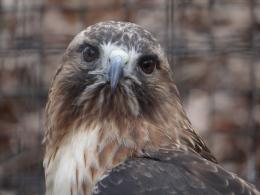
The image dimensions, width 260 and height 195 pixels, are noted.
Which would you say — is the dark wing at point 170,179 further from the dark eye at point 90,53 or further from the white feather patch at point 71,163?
the dark eye at point 90,53

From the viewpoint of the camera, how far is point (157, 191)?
409 cm

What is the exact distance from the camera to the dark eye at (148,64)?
445 cm

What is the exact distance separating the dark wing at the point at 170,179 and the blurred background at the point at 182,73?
2.77m

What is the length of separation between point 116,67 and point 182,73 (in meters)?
3.33

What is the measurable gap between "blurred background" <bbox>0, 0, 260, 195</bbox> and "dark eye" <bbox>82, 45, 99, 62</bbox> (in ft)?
8.13

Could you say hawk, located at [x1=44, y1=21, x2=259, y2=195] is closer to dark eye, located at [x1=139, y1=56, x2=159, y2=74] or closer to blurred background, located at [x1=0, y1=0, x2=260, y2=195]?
dark eye, located at [x1=139, y1=56, x2=159, y2=74]

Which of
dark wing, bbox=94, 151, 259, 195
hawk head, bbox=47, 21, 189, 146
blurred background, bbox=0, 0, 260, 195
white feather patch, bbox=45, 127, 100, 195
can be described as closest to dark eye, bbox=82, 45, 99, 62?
hawk head, bbox=47, 21, 189, 146

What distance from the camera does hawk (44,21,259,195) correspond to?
4.24m

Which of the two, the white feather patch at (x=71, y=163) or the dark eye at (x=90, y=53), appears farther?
the dark eye at (x=90, y=53)

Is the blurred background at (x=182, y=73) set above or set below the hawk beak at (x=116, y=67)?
below

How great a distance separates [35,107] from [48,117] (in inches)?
116

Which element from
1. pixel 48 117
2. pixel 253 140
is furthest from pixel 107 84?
pixel 253 140

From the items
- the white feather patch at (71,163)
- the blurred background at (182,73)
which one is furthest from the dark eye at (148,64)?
the blurred background at (182,73)

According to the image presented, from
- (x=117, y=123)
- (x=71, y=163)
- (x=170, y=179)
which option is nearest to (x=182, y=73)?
(x=117, y=123)
